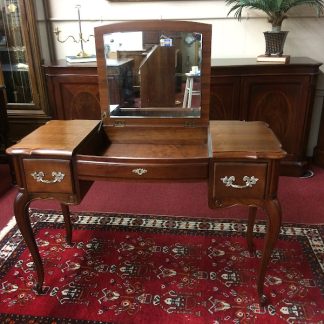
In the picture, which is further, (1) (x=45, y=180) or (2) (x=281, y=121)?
(2) (x=281, y=121)

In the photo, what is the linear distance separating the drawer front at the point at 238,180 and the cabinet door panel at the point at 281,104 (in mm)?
1453

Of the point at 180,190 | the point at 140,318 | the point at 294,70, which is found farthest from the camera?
the point at 180,190

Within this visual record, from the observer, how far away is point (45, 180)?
4.73ft

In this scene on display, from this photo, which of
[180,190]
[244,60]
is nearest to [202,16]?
[244,60]

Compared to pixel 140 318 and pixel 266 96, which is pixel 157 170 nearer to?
pixel 140 318

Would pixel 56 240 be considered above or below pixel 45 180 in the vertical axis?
below

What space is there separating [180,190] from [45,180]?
146 centimetres

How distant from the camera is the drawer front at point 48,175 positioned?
1.41 m

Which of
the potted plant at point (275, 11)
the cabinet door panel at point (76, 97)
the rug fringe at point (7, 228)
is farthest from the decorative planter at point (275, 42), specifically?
the rug fringe at point (7, 228)

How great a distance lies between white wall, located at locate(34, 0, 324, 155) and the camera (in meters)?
2.83

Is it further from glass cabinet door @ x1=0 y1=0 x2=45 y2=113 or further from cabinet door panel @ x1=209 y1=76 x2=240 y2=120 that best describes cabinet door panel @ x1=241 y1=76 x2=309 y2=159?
glass cabinet door @ x1=0 y1=0 x2=45 y2=113

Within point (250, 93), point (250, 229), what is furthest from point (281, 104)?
point (250, 229)

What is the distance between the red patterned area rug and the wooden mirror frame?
0.78 metres

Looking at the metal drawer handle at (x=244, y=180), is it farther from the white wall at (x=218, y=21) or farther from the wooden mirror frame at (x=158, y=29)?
the white wall at (x=218, y=21)
